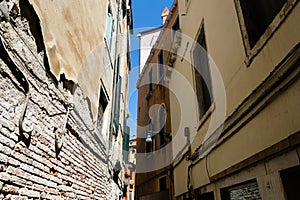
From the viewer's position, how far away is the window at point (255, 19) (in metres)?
2.75

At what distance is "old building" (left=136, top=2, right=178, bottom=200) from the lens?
27.0 feet

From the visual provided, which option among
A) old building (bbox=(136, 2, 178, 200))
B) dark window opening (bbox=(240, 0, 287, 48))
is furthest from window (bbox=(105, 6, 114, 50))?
dark window opening (bbox=(240, 0, 287, 48))

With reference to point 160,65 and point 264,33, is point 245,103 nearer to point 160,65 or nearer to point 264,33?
point 264,33

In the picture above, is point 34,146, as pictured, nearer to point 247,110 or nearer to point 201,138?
point 247,110

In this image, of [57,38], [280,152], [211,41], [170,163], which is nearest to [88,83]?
[57,38]

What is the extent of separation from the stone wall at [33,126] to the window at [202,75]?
2.89m

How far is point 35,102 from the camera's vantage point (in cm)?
254

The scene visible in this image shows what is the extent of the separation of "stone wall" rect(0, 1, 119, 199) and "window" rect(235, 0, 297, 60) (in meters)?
2.71

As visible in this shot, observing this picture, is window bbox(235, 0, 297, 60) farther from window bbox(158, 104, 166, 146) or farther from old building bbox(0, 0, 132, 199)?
window bbox(158, 104, 166, 146)

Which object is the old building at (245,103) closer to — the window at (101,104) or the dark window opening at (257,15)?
the dark window opening at (257,15)

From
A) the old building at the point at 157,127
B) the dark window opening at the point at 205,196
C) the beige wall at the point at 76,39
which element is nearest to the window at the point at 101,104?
the beige wall at the point at 76,39

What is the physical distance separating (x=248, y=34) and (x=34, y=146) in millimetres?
3122

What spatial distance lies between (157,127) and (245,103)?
295 inches

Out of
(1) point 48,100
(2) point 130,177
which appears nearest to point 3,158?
(1) point 48,100
